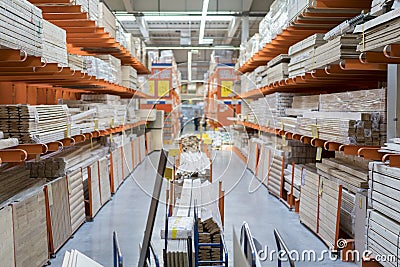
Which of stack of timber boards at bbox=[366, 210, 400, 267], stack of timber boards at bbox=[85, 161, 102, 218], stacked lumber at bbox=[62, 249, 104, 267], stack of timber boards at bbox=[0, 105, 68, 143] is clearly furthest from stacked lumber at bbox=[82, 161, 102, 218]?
stack of timber boards at bbox=[366, 210, 400, 267]

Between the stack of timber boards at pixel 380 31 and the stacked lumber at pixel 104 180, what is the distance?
18.7ft

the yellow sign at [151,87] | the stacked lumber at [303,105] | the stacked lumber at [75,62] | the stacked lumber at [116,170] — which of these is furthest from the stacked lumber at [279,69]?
the yellow sign at [151,87]

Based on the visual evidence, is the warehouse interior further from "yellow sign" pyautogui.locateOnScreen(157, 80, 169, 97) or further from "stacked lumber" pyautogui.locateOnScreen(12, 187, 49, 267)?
"yellow sign" pyautogui.locateOnScreen(157, 80, 169, 97)

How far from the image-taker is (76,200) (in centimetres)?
655

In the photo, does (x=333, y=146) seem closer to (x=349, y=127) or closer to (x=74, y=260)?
(x=349, y=127)

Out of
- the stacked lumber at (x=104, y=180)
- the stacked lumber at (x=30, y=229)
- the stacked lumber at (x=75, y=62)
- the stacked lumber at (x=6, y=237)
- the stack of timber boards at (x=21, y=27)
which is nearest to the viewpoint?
the stack of timber boards at (x=21, y=27)

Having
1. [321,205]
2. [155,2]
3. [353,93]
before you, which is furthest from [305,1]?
[155,2]

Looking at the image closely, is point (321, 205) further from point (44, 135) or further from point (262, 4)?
point (262, 4)

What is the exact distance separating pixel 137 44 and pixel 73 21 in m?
6.30

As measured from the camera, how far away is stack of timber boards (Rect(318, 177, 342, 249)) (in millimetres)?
5336

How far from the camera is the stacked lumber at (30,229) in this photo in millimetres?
4340

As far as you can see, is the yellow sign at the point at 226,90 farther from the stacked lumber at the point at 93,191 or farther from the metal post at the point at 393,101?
the metal post at the point at 393,101

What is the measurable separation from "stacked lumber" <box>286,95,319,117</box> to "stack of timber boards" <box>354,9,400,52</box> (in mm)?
2933

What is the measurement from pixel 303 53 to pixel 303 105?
1.23 meters
